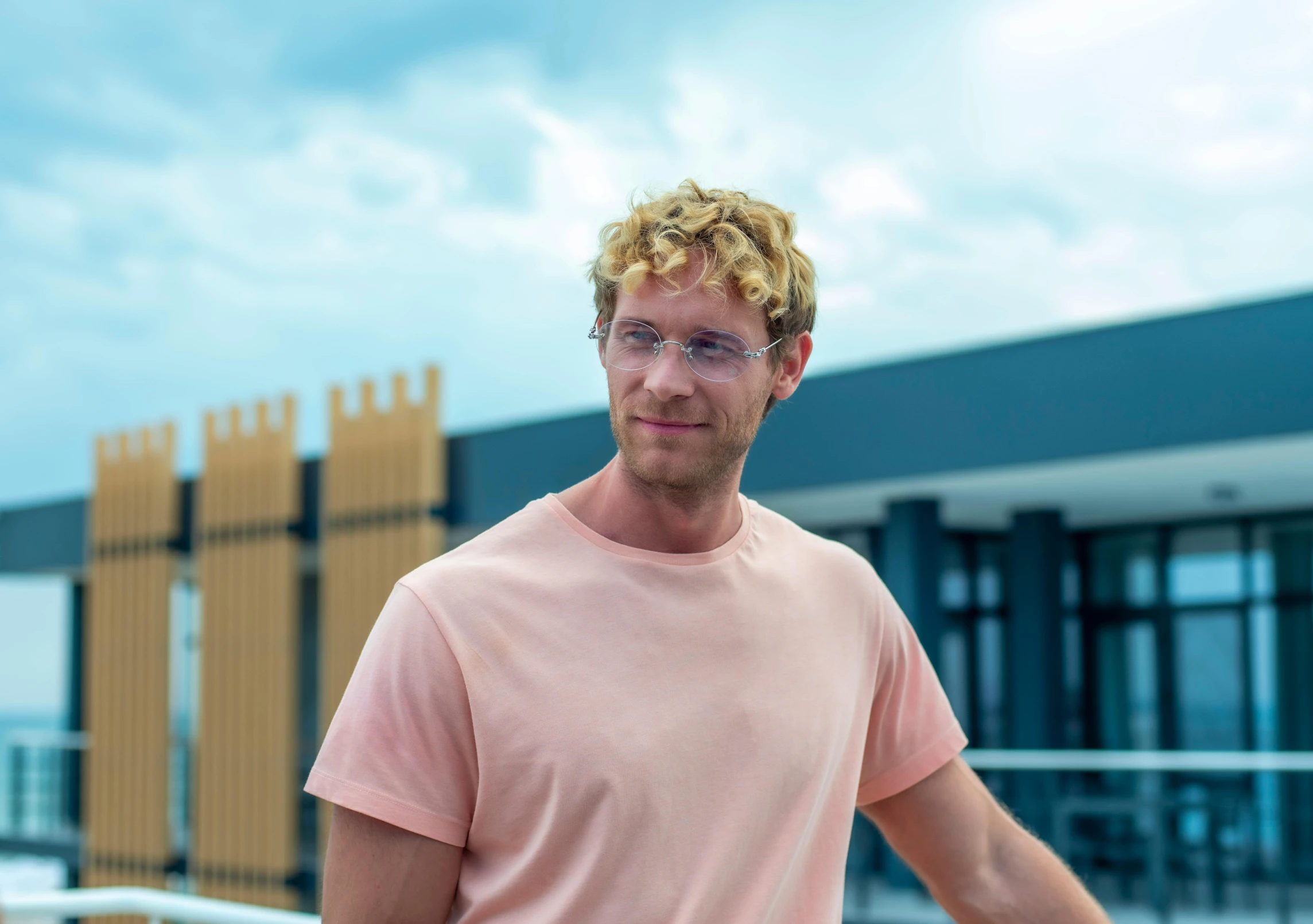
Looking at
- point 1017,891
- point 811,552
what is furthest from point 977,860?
point 811,552

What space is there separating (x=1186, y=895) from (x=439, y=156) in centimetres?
5065

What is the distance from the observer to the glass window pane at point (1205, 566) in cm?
970

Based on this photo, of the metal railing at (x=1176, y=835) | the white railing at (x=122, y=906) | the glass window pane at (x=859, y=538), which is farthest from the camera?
the glass window pane at (x=859, y=538)

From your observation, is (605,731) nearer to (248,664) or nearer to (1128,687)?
(1128,687)

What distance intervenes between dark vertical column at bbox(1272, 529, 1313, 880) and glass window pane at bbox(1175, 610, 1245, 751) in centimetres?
30

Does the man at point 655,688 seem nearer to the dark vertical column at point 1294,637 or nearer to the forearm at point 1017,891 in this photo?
the forearm at point 1017,891

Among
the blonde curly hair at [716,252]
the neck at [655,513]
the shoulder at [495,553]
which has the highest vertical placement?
the blonde curly hair at [716,252]

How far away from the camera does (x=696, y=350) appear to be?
121 centimetres

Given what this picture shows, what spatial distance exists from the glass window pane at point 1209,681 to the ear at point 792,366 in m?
9.32

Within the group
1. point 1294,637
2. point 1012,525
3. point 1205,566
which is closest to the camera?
point 1294,637

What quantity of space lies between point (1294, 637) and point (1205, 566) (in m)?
0.77

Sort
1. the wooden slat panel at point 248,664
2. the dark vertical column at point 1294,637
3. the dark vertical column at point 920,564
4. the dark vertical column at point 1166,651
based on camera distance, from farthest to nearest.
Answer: the wooden slat panel at point 248,664
the dark vertical column at point 1166,651
the dark vertical column at point 1294,637
the dark vertical column at point 920,564

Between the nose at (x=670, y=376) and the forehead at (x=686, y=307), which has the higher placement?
the forehead at (x=686, y=307)

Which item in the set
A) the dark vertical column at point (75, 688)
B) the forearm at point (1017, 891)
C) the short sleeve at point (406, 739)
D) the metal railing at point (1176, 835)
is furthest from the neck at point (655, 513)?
the dark vertical column at point (75, 688)
